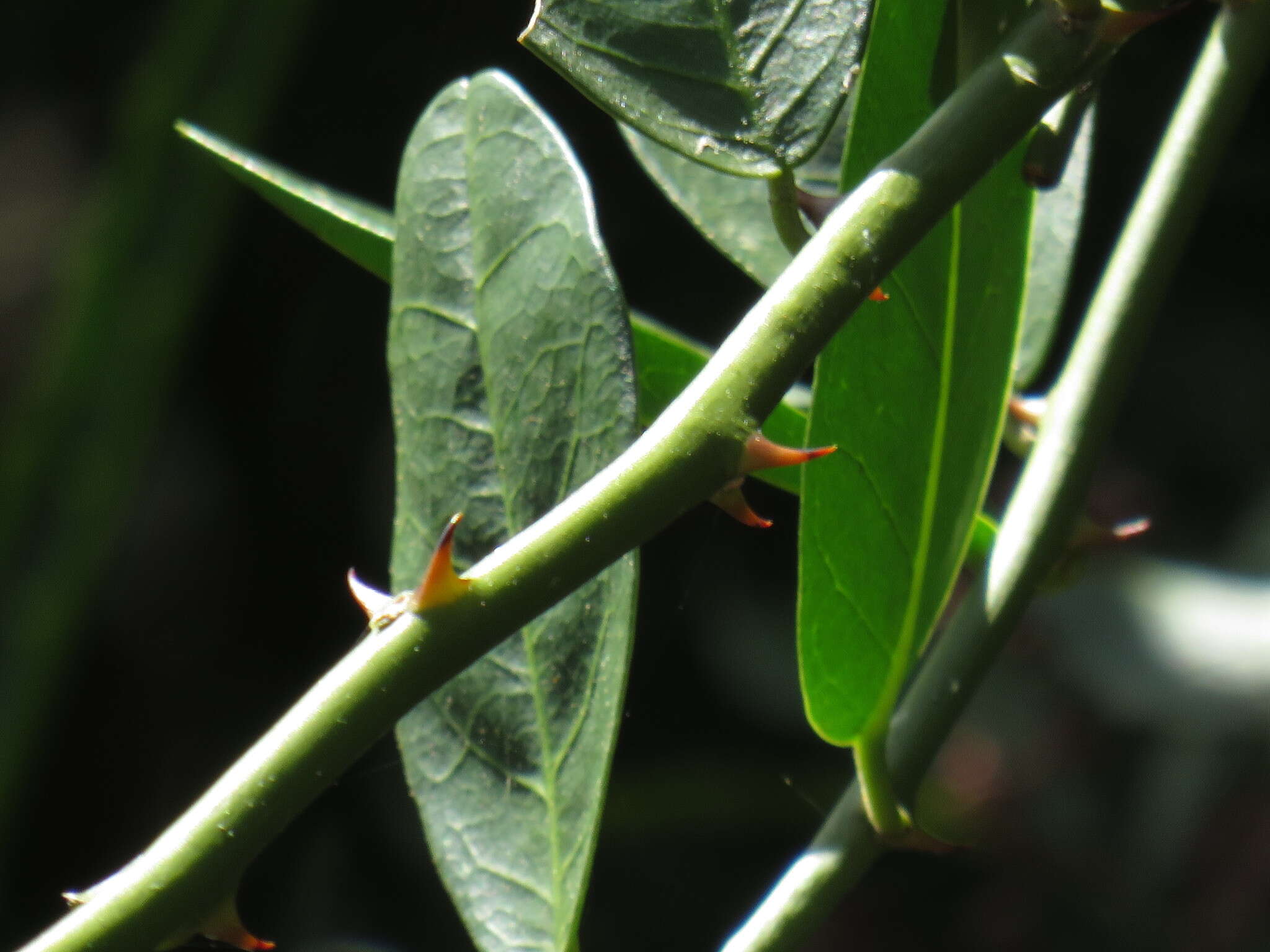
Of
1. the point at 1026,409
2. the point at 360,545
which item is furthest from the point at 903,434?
the point at 360,545

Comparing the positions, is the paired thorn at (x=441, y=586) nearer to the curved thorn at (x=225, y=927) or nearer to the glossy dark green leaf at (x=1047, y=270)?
the curved thorn at (x=225, y=927)

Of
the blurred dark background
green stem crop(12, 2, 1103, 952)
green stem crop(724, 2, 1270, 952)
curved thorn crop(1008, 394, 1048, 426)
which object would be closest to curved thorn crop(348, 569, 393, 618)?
green stem crop(12, 2, 1103, 952)

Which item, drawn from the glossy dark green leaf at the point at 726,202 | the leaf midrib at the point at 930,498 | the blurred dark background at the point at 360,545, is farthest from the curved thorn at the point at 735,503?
the blurred dark background at the point at 360,545

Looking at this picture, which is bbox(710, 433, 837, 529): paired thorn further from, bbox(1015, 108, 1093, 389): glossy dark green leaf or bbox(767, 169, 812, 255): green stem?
bbox(1015, 108, 1093, 389): glossy dark green leaf

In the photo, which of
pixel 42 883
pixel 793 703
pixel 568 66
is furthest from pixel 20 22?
pixel 568 66

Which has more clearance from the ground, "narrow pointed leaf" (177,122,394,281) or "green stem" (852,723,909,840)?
"narrow pointed leaf" (177,122,394,281)

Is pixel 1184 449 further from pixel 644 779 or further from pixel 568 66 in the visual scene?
pixel 568 66
